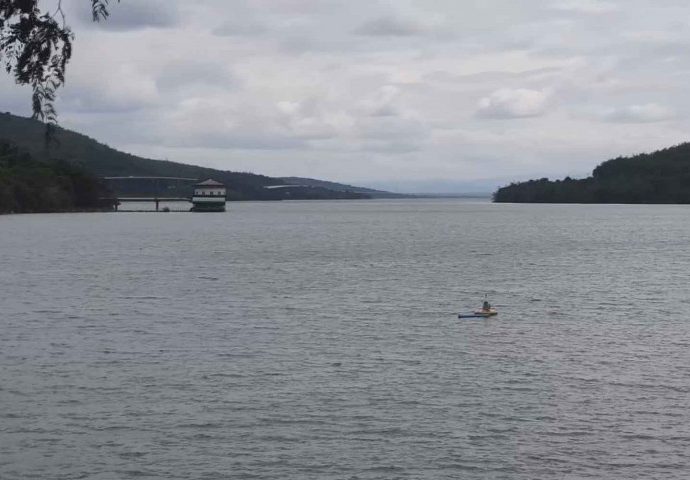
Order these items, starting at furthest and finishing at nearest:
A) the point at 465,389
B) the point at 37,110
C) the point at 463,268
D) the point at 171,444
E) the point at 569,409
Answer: the point at 463,268 < the point at 465,389 < the point at 569,409 < the point at 171,444 < the point at 37,110

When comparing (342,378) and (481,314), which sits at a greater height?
(481,314)

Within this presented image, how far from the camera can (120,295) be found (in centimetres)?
6906

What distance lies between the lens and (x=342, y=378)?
38.2m

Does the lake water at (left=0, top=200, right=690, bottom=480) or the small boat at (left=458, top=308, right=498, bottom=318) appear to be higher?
the small boat at (left=458, top=308, right=498, bottom=318)

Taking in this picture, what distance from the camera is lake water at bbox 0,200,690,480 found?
92.7ft

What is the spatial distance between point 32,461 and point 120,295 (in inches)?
1644

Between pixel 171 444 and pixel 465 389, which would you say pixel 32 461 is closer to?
pixel 171 444

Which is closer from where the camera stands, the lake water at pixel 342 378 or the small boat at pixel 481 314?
the lake water at pixel 342 378

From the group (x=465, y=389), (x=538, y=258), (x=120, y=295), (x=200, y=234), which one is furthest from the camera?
(x=200, y=234)

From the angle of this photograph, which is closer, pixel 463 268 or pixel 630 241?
pixel 463 268

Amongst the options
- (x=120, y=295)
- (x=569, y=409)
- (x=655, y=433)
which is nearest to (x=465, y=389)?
(x=569, y=409)

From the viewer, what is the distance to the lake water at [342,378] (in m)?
28.3

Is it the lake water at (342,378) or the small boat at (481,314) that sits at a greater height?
the small boat at (481,314)

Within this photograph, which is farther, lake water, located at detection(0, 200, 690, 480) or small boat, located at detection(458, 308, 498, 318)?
small boat, located at detection(458, 308, 498, 318)
